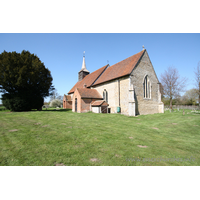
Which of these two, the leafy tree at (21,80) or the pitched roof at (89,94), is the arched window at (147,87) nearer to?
the pitched roof at (89,94)

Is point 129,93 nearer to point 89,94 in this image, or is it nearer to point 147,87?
point 147,87

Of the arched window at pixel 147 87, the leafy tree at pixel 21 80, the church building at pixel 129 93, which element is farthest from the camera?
the arched window at pixel 147 87

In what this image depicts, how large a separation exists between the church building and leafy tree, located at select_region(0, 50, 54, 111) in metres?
8.81

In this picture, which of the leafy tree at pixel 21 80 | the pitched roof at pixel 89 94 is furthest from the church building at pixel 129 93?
the leafy tree at pixel 21 80

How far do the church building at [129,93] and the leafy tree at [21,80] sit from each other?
8.81 metres

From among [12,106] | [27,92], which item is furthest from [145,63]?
[12,106]

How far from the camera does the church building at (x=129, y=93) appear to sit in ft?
62.1

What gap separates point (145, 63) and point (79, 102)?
1464 cm

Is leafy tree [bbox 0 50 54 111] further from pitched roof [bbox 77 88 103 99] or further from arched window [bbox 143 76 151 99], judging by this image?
arched window [bbox 143 76 151 99]

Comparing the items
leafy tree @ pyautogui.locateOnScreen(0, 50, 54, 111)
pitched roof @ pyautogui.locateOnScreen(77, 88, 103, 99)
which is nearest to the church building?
pitched roof @ pyautogui.locateOnScreen(77, 88, 103, 99)

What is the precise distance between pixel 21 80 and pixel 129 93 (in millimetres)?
19411

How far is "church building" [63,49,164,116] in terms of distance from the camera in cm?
1893

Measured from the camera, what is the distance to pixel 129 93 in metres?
18.3

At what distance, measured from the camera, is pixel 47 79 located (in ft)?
85.9
